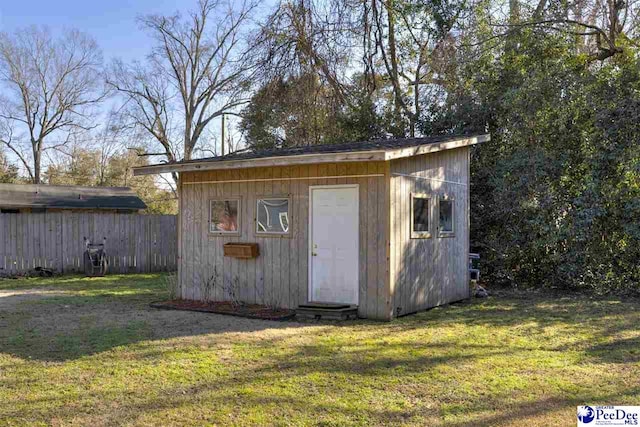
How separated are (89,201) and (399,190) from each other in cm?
1401

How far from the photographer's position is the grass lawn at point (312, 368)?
387 cm

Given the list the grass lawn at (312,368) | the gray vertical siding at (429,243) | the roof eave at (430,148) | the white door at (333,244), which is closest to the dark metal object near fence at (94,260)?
the grass lawn at (312,368)

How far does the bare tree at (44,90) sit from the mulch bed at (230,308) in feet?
73.9

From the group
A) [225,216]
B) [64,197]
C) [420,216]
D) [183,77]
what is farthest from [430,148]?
[183,77]

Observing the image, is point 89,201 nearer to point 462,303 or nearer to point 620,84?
point 462,303

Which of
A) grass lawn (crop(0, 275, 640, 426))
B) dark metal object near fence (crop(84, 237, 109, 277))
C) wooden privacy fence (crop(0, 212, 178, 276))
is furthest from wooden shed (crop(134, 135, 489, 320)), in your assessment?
wooden privacy fence (crop(0, 212, 178, 276))

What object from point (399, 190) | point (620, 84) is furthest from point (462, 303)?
point (620, 84)

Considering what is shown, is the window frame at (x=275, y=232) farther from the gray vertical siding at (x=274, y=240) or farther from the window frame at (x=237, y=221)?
the window frame at (x=237, y=221)

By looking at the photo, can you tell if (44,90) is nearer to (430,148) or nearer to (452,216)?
(452,216)

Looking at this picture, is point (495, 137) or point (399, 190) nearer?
point (399, 190)

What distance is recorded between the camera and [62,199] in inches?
711

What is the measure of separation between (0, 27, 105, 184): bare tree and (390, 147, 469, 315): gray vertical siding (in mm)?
23797

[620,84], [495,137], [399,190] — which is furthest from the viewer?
[495,137]

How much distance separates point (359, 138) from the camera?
1491 centimetres
